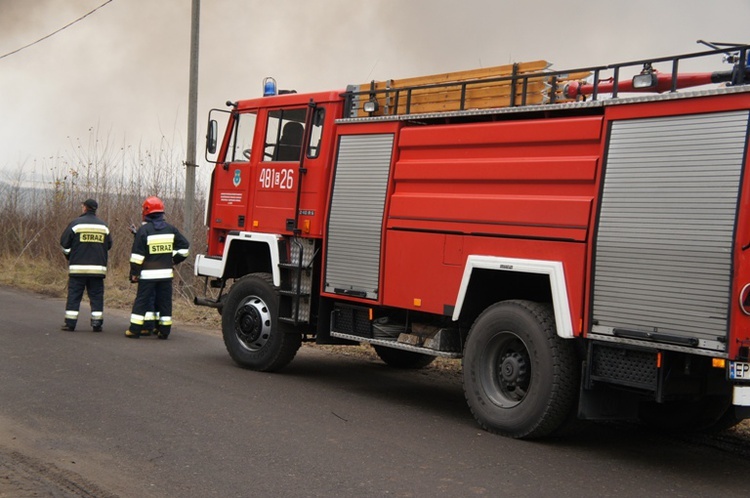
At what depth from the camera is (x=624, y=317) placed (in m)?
6.12

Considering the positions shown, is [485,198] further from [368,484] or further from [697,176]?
[368,484]

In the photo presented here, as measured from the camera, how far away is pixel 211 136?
9.94m

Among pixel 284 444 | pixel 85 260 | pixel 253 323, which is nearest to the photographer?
pixel 284 444

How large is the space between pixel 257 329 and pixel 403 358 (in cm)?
172

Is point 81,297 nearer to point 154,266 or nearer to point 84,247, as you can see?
point 84,247

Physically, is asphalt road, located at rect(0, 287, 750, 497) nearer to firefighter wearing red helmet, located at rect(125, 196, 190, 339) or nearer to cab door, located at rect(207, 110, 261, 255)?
cab door, located at rect(207, 110, 261, 255)

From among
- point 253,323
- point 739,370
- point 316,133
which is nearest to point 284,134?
point 316,133

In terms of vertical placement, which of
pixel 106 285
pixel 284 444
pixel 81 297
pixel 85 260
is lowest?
pixel 106 285

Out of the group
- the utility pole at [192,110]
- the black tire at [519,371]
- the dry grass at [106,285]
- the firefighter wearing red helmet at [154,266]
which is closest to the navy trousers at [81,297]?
the firefighter wearing red helmet at [154,266]

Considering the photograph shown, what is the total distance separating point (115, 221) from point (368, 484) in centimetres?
1539

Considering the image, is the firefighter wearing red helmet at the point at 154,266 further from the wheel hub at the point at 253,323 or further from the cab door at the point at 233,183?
the wheel hub at the point at 253,323

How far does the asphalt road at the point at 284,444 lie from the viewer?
5398 mm

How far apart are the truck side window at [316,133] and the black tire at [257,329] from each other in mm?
1386

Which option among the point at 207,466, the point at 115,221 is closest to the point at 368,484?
the point at 207,466
